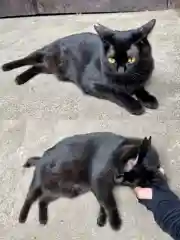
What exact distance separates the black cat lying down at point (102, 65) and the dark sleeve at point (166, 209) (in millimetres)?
427

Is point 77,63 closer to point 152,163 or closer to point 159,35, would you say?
point 159,35

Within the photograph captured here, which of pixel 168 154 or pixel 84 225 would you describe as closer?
pixel 84 225

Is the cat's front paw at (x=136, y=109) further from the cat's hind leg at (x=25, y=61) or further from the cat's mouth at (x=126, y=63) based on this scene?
the cat's hind leg at (x=25, y=61)

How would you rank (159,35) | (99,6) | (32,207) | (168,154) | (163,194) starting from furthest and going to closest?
1. (99,6)
2. (159,35)
3. (168,154)
4. (32,207)
5. (163,194)

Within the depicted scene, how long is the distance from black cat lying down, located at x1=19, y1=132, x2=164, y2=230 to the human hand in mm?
22

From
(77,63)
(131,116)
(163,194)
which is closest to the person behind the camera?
(163,194)

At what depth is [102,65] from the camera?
1.75m

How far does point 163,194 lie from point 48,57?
2.65ft

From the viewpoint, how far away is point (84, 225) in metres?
1.45

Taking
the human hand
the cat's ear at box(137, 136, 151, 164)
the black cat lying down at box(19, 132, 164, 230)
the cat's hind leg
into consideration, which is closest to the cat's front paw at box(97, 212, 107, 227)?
the black cat lying down at box(19, 132, 164, 230)

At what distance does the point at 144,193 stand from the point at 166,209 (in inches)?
3.4

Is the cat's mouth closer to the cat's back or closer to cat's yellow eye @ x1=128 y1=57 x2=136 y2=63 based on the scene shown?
cat's yellow eye @ x1=128 y1=57 x2=136 y2=63

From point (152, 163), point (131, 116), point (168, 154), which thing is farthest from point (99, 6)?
point (152, 163)

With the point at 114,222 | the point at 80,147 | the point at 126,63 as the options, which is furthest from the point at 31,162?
the point at 126,63
